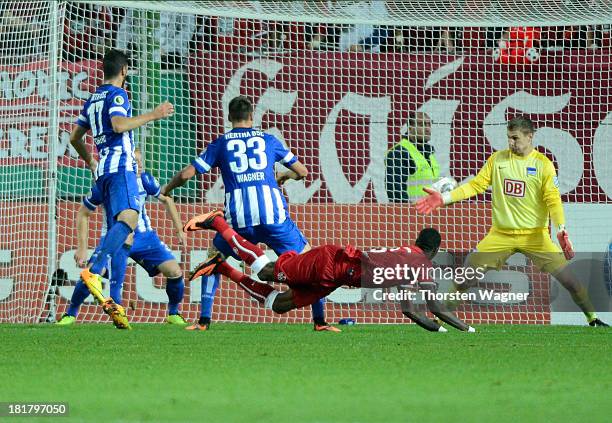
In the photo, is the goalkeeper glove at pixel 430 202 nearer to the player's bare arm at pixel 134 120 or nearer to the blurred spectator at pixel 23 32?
the player's bare arm at pixel 134 120

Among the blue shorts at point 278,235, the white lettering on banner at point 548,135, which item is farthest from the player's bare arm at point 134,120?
the white lettering on banner at point 548,135

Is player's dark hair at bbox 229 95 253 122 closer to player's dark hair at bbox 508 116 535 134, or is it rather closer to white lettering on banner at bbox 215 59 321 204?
player's dark hair at bbox 508 116 535 134

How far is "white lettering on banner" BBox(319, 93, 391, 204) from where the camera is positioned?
1275 cm

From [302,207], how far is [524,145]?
302 centimetres

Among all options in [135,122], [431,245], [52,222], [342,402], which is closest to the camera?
[342,402]

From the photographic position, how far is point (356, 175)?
42.0 ft

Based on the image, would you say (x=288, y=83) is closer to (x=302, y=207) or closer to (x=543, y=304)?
(x=302, y=207)

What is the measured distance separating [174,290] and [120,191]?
181 centimetres

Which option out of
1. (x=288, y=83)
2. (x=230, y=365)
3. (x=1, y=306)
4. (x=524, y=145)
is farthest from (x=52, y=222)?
(x=230, y=365)

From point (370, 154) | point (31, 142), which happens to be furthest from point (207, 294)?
point (370, 154)

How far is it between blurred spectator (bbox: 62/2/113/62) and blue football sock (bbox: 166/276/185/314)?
3012mm

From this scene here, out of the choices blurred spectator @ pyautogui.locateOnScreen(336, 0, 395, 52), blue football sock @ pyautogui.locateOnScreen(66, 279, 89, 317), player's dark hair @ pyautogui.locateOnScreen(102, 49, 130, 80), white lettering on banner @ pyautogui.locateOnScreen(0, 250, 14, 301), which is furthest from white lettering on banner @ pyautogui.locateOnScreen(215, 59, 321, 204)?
player's dark hair @ pyautogui.locateOnScreen(102, 49, 130, 80)

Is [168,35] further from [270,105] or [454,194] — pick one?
[454,194]

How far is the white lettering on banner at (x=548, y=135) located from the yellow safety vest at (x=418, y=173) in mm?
967
